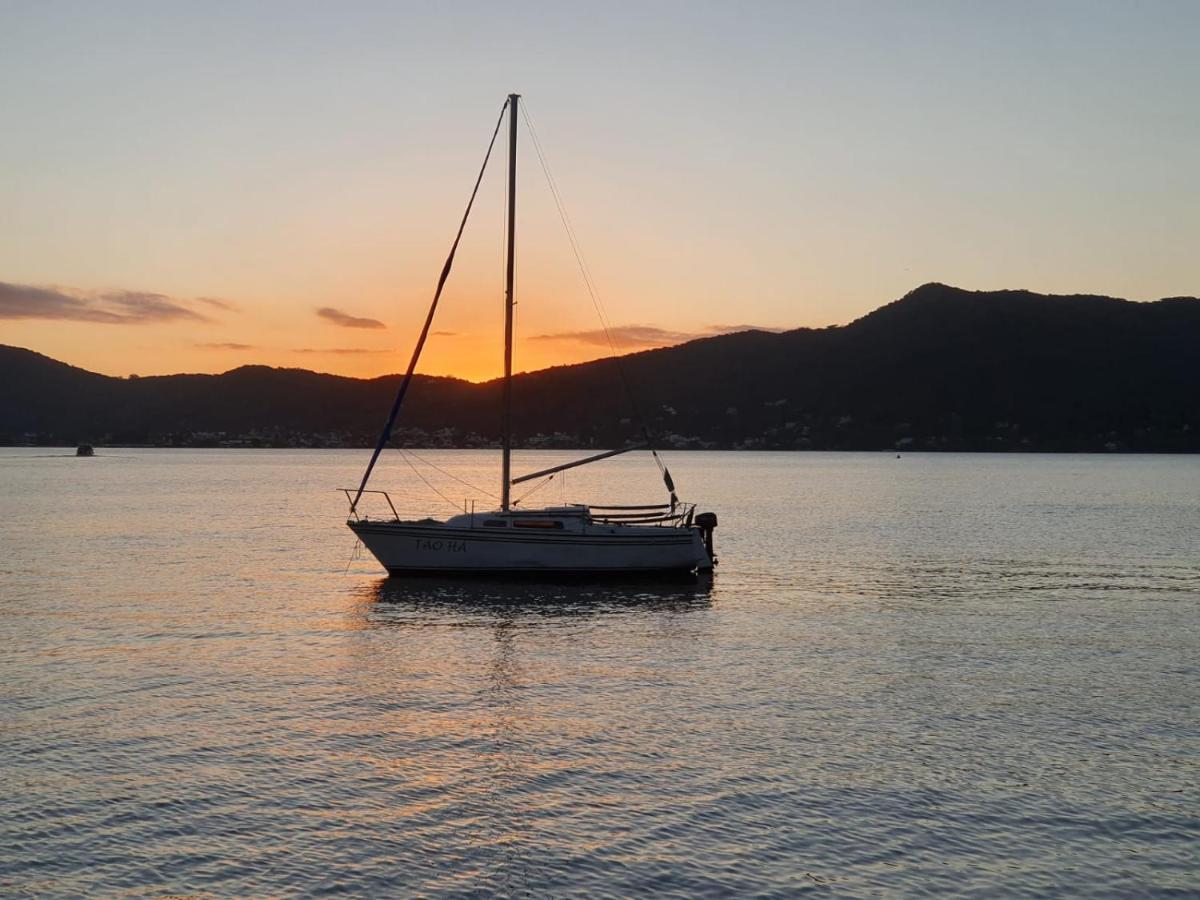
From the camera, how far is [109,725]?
18.7m

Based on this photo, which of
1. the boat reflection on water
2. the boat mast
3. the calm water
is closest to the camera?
the calm water

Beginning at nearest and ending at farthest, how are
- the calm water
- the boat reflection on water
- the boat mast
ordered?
the calm water < the boat reflection on water < the boat mast

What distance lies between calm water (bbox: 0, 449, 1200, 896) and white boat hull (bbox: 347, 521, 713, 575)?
108 cm

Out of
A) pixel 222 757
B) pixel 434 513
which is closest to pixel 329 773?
pixel 222 757

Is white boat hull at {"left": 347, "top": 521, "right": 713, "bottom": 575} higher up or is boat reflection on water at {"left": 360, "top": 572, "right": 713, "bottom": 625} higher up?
white boat hull at {"left": 347, "top": 521, "right": 713, "bottom": 575}

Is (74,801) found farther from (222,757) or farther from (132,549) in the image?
(132,549)

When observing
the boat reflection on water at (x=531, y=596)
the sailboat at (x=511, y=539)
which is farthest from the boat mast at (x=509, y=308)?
the boat reflection on water at (x=531, y=596)

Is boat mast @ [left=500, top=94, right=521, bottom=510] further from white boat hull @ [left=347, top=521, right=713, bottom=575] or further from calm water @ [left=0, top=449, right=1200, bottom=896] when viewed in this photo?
calm water @ [left=0, top=449, right=1200, bottom=896]

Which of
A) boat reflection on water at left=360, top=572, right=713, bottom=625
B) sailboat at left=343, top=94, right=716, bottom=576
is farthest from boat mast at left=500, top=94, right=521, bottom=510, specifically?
boat reflection on water at left=360, top=572, right=713, bottom=625

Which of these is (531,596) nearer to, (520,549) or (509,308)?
(520,549)

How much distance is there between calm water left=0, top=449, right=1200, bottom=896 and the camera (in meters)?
12.7

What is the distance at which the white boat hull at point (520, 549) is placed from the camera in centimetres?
3806

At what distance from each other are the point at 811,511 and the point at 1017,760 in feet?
243

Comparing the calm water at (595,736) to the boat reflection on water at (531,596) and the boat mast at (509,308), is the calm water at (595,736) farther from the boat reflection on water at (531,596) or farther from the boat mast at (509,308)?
the boat mast at (509,308)
